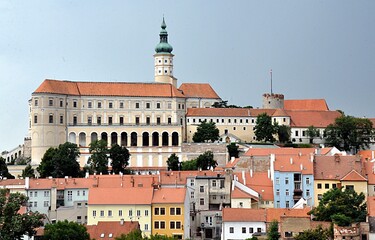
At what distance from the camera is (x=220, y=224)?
73312 millimetres

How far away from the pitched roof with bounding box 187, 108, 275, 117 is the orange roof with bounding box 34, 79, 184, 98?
3.29 meters

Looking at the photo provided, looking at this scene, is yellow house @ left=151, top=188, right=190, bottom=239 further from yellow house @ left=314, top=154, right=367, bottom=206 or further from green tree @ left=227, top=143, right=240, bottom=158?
green tree @ left=227, top=143, right=240, bottom=158

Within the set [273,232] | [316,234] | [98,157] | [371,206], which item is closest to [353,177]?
[371,206]

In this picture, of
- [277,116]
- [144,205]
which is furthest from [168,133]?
[144,205]

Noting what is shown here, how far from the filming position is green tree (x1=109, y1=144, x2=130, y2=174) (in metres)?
110

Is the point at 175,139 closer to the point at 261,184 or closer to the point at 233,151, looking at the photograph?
the point at 233,151

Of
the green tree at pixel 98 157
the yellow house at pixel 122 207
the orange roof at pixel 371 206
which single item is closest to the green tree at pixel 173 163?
the green tree at pixel 98 157

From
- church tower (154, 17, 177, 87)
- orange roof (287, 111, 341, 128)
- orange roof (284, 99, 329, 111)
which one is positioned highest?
church tower (154, 17, 177, 87)

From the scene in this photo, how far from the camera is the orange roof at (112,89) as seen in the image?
424 ft

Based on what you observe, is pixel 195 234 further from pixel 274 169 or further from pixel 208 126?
pixel 208 126

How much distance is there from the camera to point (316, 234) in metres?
60.0

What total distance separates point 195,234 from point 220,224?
6.85 ft

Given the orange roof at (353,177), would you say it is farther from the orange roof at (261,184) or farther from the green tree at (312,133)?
the green tree at (312,133)

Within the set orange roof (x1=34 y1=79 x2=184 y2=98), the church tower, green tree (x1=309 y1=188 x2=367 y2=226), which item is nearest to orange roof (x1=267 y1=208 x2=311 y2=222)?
green tree (x1=309 y1=188 x2=367 y2=226)
